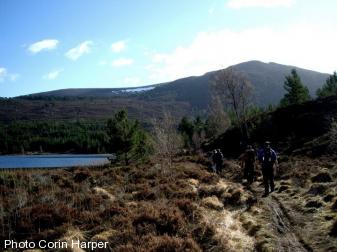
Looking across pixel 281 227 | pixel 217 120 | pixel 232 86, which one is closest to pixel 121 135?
pixel 232 86

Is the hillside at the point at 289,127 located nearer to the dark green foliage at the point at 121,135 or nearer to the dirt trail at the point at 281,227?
the dark green foliage at the point at 121,135

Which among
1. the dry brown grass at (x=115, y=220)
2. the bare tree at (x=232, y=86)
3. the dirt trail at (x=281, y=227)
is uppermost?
the bare tree at (x=232, y=86)

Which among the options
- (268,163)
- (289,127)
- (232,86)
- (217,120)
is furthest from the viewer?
(217,120)

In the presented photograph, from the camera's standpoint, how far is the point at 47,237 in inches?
452

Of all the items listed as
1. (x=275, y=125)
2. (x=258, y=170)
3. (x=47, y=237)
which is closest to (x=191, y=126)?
(x=275, y=125)

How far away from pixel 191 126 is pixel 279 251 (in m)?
92.4

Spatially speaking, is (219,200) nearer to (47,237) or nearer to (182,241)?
(182,241)

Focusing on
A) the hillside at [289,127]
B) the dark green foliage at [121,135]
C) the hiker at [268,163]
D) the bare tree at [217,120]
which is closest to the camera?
the hiker at [268,163]

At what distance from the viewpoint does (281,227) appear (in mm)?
12789

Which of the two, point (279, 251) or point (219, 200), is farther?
point (219, 200)

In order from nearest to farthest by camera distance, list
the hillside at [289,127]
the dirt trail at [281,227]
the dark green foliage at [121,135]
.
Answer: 1. the dirt trail at [281,227]
2. the hillside at [289,127]
3. the dark green foliage at [121,135]

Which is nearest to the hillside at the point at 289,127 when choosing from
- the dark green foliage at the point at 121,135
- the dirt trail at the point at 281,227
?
the dark green foliage at the point at 121,135

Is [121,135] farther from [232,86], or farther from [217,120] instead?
[217,120]

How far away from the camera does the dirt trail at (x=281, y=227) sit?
1086 cm
